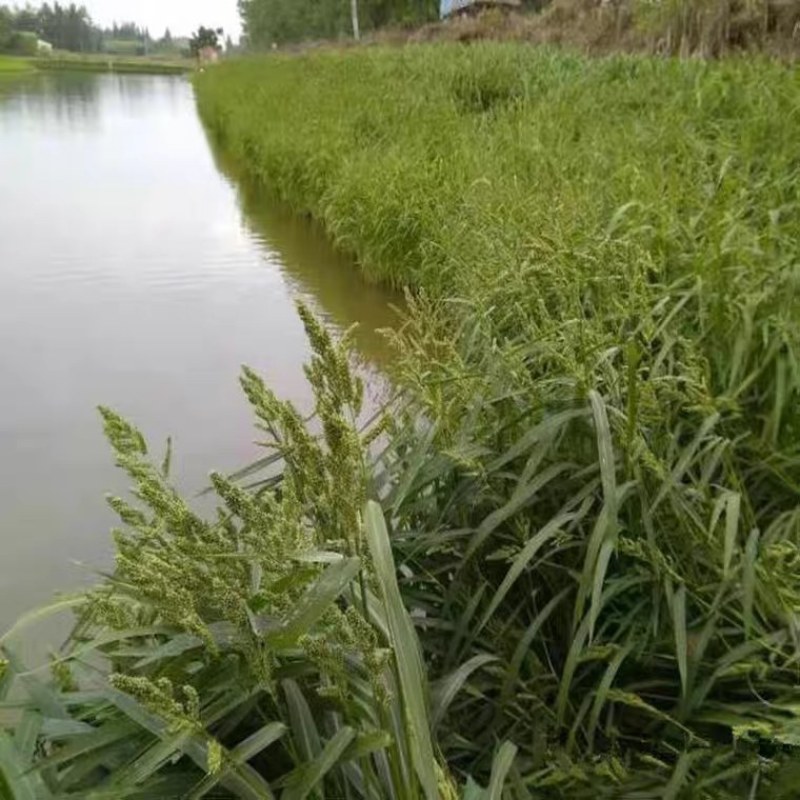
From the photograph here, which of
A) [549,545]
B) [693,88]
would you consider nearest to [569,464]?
[549,545]

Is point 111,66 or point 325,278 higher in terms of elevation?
point 111,66

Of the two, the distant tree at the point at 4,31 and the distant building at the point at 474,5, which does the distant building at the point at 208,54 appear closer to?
the distant tree at the point at 4,31

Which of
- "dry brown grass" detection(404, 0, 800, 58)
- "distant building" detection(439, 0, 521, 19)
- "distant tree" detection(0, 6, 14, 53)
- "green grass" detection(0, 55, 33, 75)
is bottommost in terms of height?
"dry brown grass" detection(404, 0, 800, 58)

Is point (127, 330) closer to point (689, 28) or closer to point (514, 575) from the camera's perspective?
point (514, 575)

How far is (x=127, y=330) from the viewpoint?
15.1 ft

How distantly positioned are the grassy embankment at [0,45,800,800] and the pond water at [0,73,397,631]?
64 centimetres

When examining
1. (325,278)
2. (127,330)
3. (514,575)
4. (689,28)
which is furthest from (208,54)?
(514,575)

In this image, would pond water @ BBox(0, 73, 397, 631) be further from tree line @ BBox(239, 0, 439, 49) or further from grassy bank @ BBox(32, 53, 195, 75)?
grassy bank @ BBox(32, 53, 195, 75)

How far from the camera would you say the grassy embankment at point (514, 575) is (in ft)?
3.13

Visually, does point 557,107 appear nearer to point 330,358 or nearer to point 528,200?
point 528,200

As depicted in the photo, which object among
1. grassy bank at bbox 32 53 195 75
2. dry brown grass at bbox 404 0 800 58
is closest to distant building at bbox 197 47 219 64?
grassy bank at bbox 32 53 195 75

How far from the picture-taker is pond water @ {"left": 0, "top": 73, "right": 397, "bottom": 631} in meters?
2.87

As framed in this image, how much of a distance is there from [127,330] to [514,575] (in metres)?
3.66

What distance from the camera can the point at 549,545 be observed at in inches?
60.7
